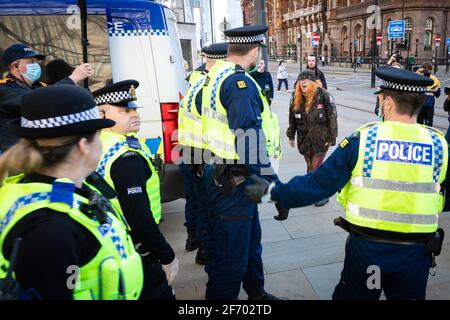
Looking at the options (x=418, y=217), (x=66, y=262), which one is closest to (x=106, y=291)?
(x=66, y=262)

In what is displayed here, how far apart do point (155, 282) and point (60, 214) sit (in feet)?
3.47

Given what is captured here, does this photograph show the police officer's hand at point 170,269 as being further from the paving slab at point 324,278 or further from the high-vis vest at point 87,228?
the paving slab at point 324,278

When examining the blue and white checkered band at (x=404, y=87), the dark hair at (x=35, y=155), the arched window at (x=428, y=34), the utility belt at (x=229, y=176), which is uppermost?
the arched window at (x=428, y=34)

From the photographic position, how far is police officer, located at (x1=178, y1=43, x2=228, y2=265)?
11.5ft

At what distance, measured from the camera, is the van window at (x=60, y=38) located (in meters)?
3.97

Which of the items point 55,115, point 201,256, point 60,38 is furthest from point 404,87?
point 60,38

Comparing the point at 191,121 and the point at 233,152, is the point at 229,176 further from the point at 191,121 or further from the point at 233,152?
the point at 191,121

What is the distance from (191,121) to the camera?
11.8 ft

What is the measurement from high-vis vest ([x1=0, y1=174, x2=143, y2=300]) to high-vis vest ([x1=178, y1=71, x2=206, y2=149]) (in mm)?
1948

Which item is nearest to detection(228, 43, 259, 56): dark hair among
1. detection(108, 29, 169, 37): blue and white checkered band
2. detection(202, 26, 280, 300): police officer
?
detection(202, 26, 280, 300): police officer

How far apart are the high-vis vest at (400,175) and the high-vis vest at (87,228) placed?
137 centimetres

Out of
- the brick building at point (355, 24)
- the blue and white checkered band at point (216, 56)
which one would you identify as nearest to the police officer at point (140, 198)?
the blue and white checkered band at point (216, 56)
